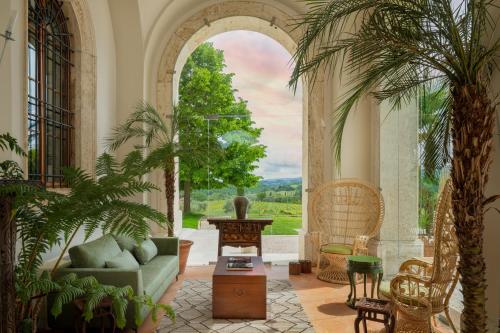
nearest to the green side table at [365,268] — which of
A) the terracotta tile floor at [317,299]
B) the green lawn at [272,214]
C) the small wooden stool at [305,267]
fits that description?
the terracotta tile floor at [317,299]

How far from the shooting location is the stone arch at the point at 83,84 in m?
5.37

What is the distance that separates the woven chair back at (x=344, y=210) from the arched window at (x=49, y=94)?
3.78m

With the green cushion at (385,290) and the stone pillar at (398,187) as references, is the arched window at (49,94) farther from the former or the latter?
the stone pillar at (398,187)

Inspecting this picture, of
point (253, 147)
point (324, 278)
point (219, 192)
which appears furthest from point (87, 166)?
point (324, 278)

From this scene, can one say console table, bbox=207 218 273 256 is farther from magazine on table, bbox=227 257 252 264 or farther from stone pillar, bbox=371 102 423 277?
stone pillar, bbox=371 102 423 277

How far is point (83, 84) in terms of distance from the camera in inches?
214

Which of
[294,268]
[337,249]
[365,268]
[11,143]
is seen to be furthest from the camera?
[294,268]

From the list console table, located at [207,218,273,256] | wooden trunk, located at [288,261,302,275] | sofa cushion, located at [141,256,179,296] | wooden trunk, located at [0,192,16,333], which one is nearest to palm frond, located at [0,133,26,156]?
wooden trunk, located at [0,192,16,333]

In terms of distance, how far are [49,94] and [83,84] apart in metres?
0.66

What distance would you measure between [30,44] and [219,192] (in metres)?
3.97

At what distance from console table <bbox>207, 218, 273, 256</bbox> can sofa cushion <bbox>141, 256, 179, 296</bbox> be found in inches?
42.9

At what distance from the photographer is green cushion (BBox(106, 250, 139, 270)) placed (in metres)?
3.65

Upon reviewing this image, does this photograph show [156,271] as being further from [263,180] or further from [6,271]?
[263,180]

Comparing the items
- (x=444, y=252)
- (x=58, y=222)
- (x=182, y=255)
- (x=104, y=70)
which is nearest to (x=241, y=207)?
(x=182, y=255)
